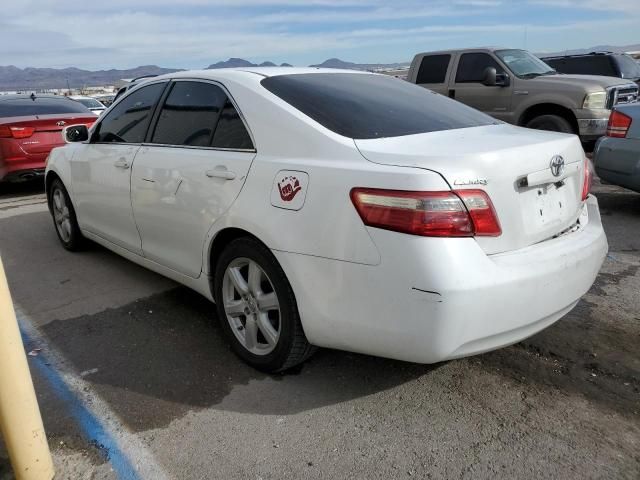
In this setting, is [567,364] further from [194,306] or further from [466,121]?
[194,306]

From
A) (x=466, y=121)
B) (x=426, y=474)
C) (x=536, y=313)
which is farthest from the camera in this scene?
(x=466, y=121)

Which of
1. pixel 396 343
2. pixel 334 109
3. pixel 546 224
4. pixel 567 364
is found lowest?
pixel 567 364

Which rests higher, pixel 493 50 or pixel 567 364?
pixel 493 50

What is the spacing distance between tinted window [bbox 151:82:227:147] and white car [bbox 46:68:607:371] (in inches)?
0.5

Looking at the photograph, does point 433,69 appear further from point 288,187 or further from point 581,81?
point 288,187

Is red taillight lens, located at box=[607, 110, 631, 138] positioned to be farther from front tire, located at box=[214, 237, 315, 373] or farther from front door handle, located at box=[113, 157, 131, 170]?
front door handle, located at box=[113, 157, 131, 170]

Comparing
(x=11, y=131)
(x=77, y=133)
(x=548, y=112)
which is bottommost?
(x=548, y=112)

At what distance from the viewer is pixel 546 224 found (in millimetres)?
2588

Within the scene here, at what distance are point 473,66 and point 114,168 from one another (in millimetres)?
7930

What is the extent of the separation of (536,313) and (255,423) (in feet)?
4.55

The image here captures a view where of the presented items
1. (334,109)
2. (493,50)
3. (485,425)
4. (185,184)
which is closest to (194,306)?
(185,184)

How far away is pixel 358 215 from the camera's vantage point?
2324 mm

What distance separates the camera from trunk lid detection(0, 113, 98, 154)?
8.06 m

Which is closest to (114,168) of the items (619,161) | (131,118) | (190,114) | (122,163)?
(122,163)
